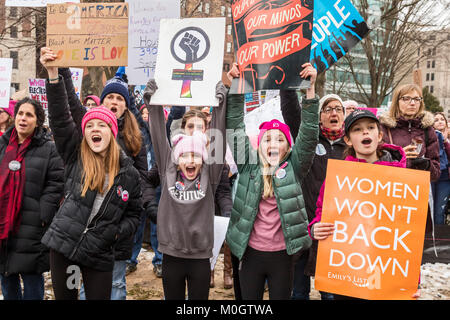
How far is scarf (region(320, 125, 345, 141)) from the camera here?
3643 millimetres

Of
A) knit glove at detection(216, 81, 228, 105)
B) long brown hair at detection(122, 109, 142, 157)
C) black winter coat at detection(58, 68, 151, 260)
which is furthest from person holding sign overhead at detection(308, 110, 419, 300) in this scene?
long brown hair at detection(122, 109, 142, 157)

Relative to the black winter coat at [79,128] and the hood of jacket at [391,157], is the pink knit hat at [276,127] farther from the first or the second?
the black winter coat at [79,128]

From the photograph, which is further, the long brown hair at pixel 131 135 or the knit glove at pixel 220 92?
the long brown hair at pixel 131 135

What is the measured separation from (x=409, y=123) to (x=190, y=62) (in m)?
2.45

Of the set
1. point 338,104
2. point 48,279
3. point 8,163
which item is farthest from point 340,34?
point 48,279

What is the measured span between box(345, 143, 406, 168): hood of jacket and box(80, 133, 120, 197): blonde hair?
1657mm

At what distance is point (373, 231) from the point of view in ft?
7.47

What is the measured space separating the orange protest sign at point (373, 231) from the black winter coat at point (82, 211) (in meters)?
1.43

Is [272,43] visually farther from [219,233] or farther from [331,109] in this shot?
[219,233]

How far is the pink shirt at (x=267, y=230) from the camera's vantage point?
2.75 meters

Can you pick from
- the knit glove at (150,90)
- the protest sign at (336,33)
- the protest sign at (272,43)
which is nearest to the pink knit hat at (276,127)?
the protest sign at (272,43)

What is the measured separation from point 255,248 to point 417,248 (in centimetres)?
105

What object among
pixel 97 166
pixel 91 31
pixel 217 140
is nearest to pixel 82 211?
pixel 97 166

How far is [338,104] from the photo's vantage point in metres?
3.70
